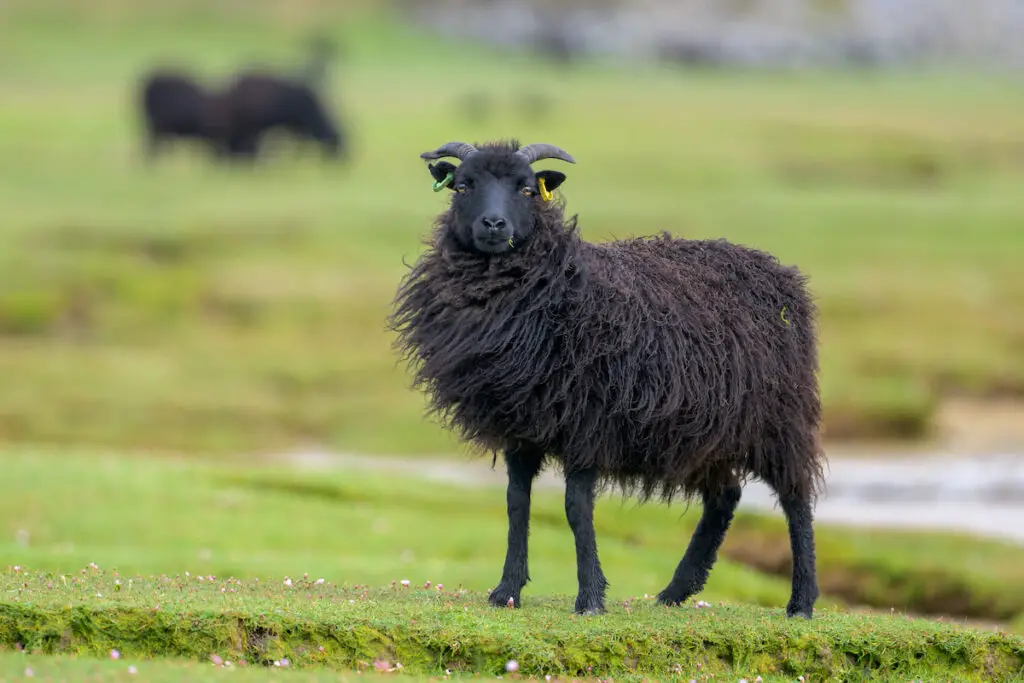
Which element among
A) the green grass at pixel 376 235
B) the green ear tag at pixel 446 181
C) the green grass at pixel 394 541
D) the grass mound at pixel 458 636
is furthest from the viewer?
the green grass at pixel 376 235

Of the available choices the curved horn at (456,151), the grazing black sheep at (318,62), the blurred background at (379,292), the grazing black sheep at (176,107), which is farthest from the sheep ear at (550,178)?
the grazing black sheep at (318,62)

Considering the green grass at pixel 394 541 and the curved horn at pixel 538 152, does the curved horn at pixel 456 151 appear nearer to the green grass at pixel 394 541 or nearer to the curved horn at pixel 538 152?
the curved horn at pixel 538 152

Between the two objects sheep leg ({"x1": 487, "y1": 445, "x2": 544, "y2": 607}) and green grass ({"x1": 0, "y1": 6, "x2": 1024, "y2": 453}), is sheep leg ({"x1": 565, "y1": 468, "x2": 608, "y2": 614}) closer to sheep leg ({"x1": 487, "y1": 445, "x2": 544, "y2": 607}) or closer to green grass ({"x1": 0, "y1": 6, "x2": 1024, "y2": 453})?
sheep leg ({"x1": 487, "y1": 445, "x2": 544, "y2": 607})

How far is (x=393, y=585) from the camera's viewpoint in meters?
14.2

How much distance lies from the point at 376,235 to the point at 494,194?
3758 cm

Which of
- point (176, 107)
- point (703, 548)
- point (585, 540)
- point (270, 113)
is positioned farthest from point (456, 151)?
point (270, 113)

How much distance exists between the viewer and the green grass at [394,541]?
19.2 meters

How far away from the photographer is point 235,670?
10547 mm

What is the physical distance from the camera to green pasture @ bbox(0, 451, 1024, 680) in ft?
37.2

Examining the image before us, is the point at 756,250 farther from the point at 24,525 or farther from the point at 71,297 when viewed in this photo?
the point at 71,297

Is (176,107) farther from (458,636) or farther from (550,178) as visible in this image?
(458,636)

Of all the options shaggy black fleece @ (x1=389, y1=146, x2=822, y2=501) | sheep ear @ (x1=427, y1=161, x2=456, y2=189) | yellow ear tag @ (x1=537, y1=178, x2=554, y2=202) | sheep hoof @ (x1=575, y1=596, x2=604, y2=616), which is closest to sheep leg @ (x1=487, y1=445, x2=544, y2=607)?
shaggy black fleece @ (x1=389, y1=146, x2=822, y2=501)

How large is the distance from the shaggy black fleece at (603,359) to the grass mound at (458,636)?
1474 millimetres

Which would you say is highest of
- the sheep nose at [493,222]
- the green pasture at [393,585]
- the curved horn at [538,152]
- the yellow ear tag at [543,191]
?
the curved horn at [538,152]
